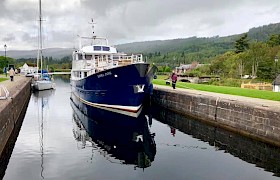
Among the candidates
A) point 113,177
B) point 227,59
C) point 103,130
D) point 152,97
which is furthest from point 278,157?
point 227,59

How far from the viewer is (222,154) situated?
11.7 metres

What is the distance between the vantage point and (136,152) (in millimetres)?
12219

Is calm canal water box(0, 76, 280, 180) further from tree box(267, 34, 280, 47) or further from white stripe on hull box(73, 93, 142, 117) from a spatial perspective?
tree box(267, 34, 280, 47)

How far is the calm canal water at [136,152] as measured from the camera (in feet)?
31.8

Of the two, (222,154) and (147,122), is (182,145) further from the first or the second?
(147,122)

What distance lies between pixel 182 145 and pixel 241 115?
3.28 meters

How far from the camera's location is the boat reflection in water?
11.6 meters

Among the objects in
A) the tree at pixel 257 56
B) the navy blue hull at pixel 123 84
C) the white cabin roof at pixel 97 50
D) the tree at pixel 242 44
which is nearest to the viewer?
the navy blue hull at pixel 123 84

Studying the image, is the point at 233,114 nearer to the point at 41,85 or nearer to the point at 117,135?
the point at 117,135

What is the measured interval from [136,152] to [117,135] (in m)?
2.86

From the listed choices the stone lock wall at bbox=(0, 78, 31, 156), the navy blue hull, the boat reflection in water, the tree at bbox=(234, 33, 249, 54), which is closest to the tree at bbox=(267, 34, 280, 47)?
the tree at bbox=(234, 33, 249, 54)

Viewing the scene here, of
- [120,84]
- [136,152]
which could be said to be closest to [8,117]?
[136,152]

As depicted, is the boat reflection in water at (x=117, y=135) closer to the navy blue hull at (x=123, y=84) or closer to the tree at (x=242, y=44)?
the navy blue hull at (x=123, y=84)

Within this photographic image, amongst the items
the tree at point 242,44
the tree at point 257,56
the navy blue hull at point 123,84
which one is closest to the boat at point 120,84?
the navy blue hull at point 123,84
